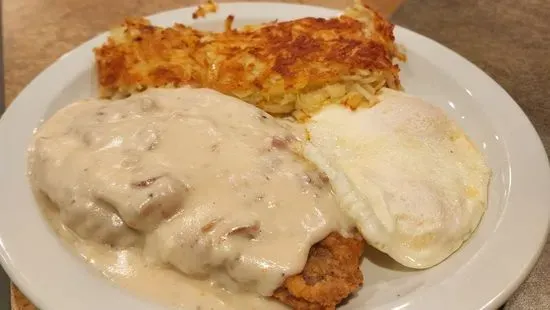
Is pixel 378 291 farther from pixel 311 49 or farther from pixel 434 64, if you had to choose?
pixel 434 64

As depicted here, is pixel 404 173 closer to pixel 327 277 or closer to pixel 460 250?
pixel 460 250

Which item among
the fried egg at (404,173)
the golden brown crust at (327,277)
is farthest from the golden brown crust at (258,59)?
the golden brown crust at (327,277)

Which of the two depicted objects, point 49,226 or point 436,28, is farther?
point 436,28

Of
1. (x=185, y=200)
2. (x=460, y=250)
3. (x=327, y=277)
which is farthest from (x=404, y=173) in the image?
(x=185, y=200)

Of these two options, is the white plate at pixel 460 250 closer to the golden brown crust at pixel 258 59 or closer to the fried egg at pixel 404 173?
the fried egg at pixel 404 173

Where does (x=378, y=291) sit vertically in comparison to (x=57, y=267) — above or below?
below

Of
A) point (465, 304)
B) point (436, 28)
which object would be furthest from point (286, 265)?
point (436, 28)
